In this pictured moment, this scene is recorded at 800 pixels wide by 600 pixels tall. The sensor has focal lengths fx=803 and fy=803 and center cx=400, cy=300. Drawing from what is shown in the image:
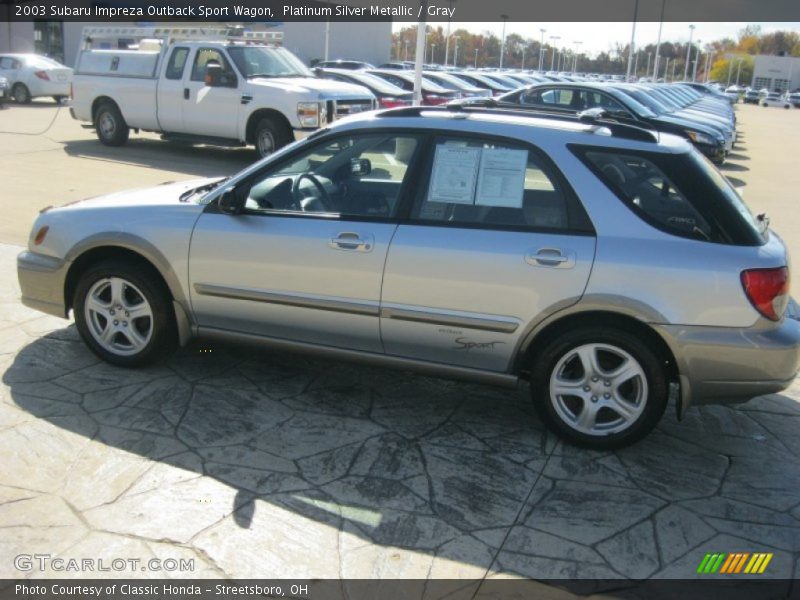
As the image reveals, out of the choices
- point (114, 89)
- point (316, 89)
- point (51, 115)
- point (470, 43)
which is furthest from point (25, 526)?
point (470, 43)

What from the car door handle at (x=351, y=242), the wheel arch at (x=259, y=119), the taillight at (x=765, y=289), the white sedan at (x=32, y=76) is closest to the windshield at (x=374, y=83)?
the wheel arch at (x=259, y=119)

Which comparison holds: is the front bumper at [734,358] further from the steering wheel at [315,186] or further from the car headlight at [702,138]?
the car headlight at [702,138]

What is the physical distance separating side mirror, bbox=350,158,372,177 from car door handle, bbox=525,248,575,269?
1.21 meters

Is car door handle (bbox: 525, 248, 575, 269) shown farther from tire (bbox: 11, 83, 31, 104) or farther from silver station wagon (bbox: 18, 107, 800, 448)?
tire (bbox: 11, 83, 31, 104)

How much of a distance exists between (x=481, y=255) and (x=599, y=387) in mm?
897

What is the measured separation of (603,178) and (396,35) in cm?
12142

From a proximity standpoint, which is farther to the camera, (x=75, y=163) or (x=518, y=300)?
(x=75, y=163)

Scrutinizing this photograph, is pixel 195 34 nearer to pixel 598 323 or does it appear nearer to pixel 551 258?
pixel 551 258

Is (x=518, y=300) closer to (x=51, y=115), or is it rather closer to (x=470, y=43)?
(x=51, y=115)

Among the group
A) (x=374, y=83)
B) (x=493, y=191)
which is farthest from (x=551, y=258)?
(x=374, y=83)

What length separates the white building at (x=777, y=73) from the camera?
104 metres

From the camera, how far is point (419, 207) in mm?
4227

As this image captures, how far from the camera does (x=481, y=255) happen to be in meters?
4.03

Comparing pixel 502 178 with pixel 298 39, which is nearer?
pixel 502 178
